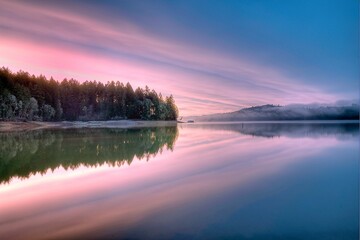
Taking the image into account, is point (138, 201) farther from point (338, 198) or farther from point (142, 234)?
point (338, 198)

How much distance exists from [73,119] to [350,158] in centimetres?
10963

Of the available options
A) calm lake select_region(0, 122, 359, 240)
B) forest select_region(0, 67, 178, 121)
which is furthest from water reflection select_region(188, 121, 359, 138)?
forest select_region(0, 67, 178, 121)

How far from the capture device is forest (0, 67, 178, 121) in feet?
294

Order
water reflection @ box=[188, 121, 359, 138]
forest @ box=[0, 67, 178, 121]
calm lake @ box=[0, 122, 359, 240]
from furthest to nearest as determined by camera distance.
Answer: forest @ box=[0, 67, 178, 121] → water reflection @ box=[188, 121, 359, 138] → calm lake @ box=[0, 122, 359, 240]

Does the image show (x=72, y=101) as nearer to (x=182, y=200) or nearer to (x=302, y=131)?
(x=302, y=131)

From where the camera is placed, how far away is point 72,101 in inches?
4692

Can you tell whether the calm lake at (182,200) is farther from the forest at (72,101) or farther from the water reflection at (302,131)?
the forest at (72,101)

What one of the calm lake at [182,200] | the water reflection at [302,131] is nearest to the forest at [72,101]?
the water reflection at [302,131]

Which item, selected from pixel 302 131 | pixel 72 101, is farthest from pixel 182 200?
pixel 72 101

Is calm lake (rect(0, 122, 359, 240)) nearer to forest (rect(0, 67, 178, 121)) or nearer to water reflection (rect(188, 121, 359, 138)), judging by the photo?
water reflection (rect(188, 121, 359, 138))

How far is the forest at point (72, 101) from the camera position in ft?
294

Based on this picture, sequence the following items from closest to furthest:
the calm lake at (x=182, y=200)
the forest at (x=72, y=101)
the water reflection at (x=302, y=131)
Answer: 1. the calm lake at (x=182, y=200)
2. the water reflection at (x=302, y=131)
3. the forest at (x=72, y=101)

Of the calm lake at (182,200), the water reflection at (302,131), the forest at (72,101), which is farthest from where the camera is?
the forest at (72,101)

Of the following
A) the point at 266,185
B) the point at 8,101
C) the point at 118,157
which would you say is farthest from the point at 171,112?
the point at 266,185
